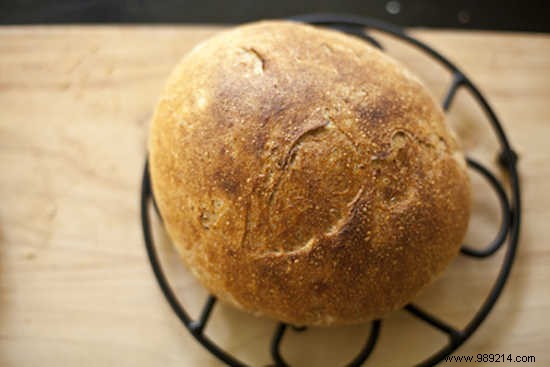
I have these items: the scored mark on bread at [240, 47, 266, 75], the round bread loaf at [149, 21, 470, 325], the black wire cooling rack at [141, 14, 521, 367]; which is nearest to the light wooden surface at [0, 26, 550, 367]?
the black wire cooling rack at [141, 14, 521, 367]

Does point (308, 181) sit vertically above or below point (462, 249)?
above

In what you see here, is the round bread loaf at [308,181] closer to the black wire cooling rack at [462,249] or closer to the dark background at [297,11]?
the black wire cooling rack at [462,249]

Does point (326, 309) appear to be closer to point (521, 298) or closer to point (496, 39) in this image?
point (521, 298)

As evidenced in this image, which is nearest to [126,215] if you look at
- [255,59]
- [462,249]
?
[255,59]

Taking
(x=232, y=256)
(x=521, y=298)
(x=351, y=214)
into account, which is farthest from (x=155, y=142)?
(x=521, y=298)

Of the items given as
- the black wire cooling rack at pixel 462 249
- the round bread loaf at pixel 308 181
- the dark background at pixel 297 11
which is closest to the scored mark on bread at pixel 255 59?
the round bread loaf at pixel 308 181

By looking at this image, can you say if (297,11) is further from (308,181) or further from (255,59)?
(308,181)
